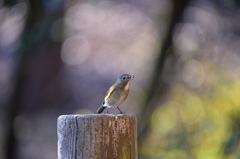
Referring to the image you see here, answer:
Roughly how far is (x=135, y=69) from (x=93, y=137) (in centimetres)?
791

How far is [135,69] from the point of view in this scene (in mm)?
10625

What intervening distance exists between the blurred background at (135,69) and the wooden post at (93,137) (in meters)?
3.83

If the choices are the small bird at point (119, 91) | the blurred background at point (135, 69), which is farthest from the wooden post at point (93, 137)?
the blurred background at point (135, 69)

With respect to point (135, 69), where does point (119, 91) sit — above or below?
below

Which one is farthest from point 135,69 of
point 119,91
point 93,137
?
point 93,137

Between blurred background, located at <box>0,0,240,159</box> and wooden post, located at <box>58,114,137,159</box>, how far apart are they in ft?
12.6

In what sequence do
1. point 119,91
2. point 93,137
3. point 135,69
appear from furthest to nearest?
point 135,69 < point 119,91 < point 93,137

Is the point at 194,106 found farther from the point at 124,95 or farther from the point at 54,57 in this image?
the point at 124,95

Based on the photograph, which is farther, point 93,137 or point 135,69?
point 135,69

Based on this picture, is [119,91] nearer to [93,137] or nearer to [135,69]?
[93,137]

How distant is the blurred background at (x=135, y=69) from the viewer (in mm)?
7910

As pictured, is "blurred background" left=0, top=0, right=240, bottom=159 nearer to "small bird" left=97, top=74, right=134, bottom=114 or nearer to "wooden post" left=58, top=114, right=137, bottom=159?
"small bird" left=97, top=74, right=134, bottom=114

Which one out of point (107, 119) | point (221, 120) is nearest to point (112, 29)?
point (221, 120)

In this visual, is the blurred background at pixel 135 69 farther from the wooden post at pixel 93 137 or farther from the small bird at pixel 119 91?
the wooden post at pixel 93 137
